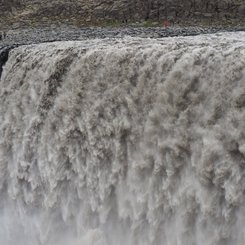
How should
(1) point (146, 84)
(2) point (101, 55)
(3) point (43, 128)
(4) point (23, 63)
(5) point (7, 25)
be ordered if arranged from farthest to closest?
(5) point (7, 25), (4) point (23, 63), (3) point (43, 128), (2) point (101, 55), (1) point (146, 84)

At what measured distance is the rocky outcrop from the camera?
2280cm

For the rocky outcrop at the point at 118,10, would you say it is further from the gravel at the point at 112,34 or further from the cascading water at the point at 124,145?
the cascading water at the point at 124,145

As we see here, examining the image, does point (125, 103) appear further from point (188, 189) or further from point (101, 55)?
point (188, 189)

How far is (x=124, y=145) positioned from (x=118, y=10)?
60.0 feet

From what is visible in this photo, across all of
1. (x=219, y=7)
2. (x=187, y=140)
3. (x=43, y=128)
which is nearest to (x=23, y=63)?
(x=43, y=128)

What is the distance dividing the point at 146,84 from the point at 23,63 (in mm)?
3370

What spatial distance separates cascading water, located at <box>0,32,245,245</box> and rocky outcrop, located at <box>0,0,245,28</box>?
14129mm

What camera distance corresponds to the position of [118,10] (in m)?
24.7

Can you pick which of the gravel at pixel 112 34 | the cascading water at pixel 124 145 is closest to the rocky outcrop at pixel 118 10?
the gravel at pixel 112 34

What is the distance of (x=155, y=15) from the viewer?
23891mm

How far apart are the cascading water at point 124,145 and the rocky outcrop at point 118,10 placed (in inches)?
556

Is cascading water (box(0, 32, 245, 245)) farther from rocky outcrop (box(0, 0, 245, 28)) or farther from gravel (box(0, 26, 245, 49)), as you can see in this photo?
rocky outcrop (box(0, 0, 245, 28))

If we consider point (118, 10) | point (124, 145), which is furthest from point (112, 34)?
point (124, 145)

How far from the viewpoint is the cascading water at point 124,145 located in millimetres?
5773
